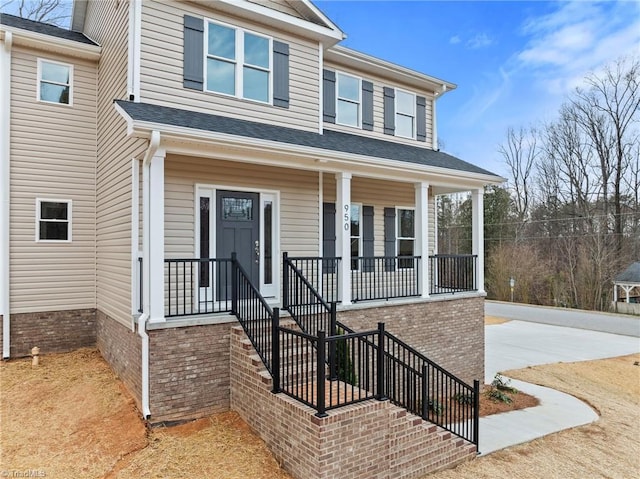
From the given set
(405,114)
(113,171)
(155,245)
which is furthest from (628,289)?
(113,171)

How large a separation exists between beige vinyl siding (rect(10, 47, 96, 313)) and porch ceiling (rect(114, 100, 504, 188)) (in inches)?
126

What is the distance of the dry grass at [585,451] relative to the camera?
5.84 m

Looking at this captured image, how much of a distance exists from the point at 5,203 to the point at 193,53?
4.77 meters

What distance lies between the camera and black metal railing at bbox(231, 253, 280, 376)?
5539 mm

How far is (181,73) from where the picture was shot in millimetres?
7406

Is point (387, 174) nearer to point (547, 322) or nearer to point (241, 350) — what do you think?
point (241, 350)

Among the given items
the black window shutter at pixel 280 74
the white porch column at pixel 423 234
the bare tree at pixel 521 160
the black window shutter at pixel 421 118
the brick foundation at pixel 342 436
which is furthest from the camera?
the bare tree at pixel 521 160

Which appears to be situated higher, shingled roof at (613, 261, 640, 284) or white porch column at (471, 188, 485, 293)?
white porch column at (471, 188, 485, 293)

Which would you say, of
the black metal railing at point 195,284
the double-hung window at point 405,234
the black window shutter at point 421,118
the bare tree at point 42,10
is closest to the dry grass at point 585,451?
the black metal railing at point 195,284

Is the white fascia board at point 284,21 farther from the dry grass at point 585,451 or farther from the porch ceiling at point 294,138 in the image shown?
the dry grass at point 585,451

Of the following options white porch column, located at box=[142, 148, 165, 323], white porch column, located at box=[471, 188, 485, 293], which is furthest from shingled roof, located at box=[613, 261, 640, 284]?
white porch column, located at box=[142, 148, 165, 323]

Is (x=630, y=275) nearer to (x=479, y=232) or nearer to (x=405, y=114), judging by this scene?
(x=479, y=232)

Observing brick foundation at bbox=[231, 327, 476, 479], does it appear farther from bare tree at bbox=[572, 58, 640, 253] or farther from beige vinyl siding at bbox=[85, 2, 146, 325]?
bare tree at bbox=[572, 58, 640, 253]

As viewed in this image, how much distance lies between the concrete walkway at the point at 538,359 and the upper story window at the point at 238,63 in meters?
7.44
